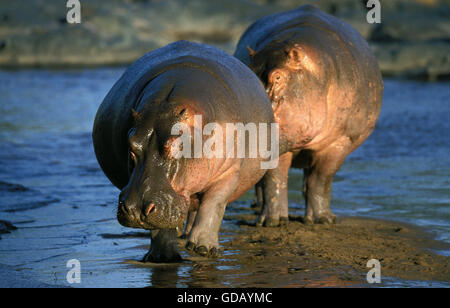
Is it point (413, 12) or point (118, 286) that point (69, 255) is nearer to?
point (118, 286)

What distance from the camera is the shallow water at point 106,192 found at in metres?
5.21

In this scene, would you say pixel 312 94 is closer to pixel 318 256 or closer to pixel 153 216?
pixel 318 256

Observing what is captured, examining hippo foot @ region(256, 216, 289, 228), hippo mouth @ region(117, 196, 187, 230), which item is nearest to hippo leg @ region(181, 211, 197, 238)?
hippo foot @ region(256, 216, 289, 228)

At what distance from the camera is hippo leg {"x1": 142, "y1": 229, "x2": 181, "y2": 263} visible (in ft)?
17.1

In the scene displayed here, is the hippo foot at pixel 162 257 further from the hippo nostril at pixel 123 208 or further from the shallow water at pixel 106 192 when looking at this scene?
the hippo nostril at pixel 123 208

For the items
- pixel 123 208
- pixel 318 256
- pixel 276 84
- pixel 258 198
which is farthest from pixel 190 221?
pixel 258 198

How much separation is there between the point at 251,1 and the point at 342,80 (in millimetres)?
19973

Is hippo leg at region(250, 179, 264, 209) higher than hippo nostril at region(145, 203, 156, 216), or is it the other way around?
hippo nostril at region(145, 203, 156, 216)

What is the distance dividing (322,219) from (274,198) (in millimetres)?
441

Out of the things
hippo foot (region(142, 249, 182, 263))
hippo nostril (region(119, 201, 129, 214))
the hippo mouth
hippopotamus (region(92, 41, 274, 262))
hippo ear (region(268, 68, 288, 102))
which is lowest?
hippo foot (region(142, 249, 182, 263))

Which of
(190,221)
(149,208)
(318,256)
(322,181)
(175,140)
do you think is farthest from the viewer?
(322,181)

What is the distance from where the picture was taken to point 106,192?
8133 millimetres

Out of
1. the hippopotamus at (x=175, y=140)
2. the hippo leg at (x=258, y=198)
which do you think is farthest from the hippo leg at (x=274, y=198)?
the hippopotamus at (x=175, y=140)

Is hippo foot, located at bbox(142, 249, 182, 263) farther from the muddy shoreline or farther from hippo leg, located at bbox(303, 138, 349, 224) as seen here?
hippo leg, located at bbox(303, 138, 349, 224)
